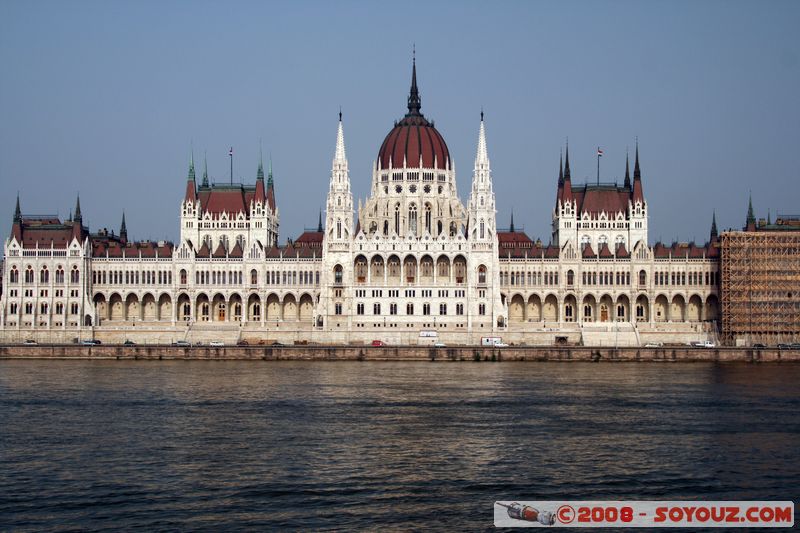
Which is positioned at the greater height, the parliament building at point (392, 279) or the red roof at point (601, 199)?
the red roof at point (601, 199)

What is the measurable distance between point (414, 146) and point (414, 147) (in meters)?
0.13

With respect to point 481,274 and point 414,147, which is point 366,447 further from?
point 414,147

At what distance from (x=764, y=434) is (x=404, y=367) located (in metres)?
51.0

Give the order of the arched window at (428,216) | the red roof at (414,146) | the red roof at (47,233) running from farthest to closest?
the red roof at (414,146), the arched window at (428,216), the red roof at (47,233)

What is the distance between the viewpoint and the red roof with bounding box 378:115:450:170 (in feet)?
490

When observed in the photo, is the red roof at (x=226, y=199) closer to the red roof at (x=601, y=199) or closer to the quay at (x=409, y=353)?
the quay at (x=409, y=353)

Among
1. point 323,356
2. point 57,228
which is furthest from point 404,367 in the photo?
point 57,228

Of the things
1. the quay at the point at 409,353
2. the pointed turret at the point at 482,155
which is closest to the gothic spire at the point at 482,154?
the pointed turret at the point at 482,155

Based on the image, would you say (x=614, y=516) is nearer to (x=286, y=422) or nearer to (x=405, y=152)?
(x=286, y=422)

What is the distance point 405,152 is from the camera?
491 ft

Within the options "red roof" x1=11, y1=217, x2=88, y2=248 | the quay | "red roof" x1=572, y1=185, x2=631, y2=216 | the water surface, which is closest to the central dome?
"red roof" x1=572, y1=185, x2=631, y2=216

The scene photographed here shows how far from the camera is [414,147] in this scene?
150125mm

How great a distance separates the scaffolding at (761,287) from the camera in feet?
431

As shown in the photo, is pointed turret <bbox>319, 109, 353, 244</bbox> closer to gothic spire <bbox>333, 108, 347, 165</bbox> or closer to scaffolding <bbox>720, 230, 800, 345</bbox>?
gothic spire <bbox>333, 108, 347, 165</bbox>
